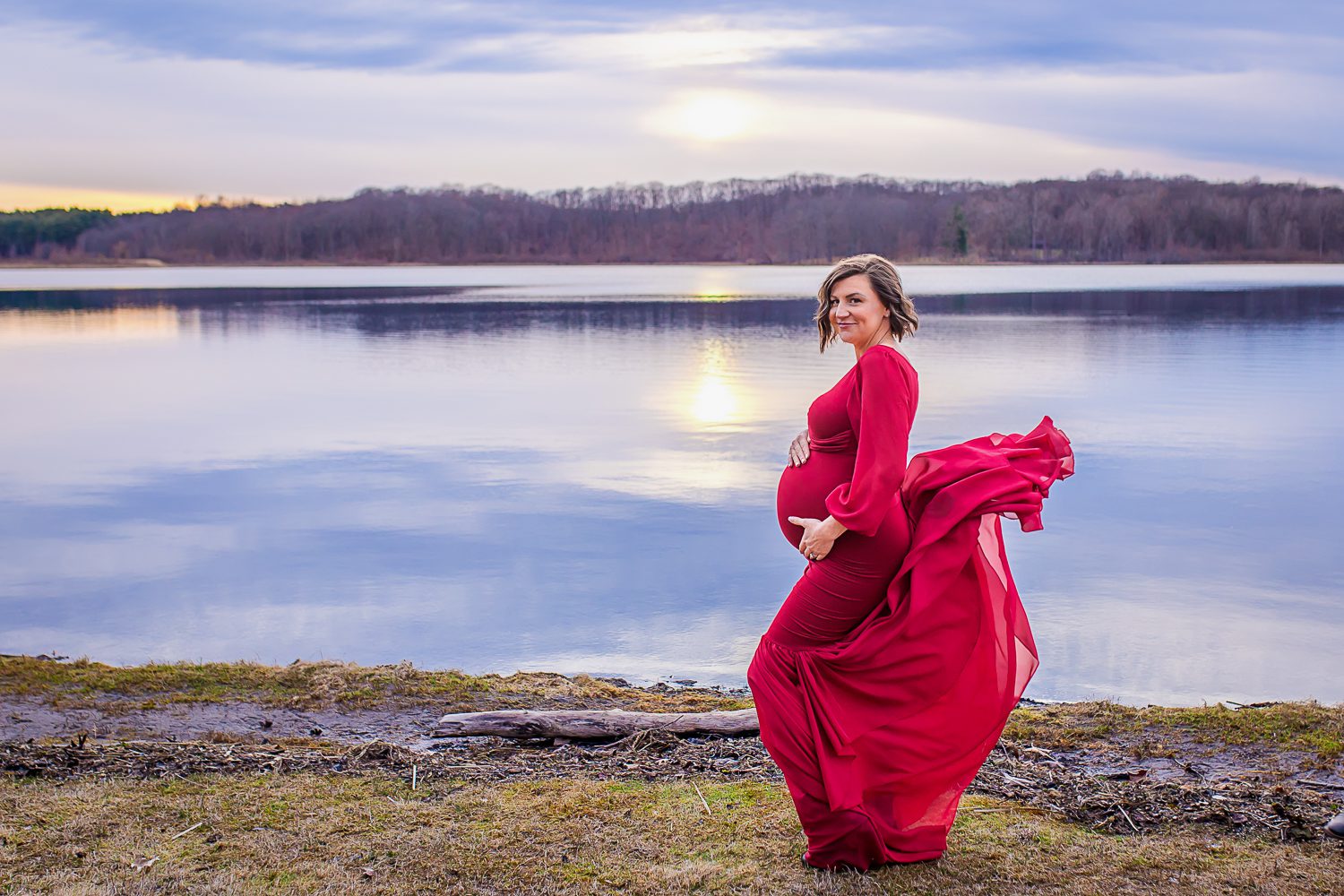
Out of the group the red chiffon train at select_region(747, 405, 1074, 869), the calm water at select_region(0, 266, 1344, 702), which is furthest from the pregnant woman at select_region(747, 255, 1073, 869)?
the calm water at select_region(0, 266, 1344, 702)

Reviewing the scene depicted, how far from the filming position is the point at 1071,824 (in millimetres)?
4859

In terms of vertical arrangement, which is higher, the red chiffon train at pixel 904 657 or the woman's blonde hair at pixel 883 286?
the woman's blonde hair at pixel 883 286

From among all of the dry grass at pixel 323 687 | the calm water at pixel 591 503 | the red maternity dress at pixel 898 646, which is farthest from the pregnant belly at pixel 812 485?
the calm water at pixel 591 503

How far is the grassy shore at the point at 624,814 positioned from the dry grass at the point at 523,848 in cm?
1

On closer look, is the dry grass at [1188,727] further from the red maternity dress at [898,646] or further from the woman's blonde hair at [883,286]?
the woman's blonde hair at [883,286]

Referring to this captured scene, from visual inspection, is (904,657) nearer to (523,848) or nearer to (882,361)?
(882,361)

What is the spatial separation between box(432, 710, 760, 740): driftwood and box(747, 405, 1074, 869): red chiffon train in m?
1.86

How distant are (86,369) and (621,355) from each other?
12549 millimetres

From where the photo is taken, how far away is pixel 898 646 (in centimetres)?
430

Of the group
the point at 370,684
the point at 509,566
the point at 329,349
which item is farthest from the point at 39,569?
the point at 329,349

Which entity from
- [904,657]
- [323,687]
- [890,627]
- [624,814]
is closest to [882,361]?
[890,627]

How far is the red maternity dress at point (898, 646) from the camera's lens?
426 centimetres

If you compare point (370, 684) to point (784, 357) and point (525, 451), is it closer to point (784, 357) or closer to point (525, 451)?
point (525, 451)

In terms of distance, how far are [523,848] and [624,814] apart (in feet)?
1.61
